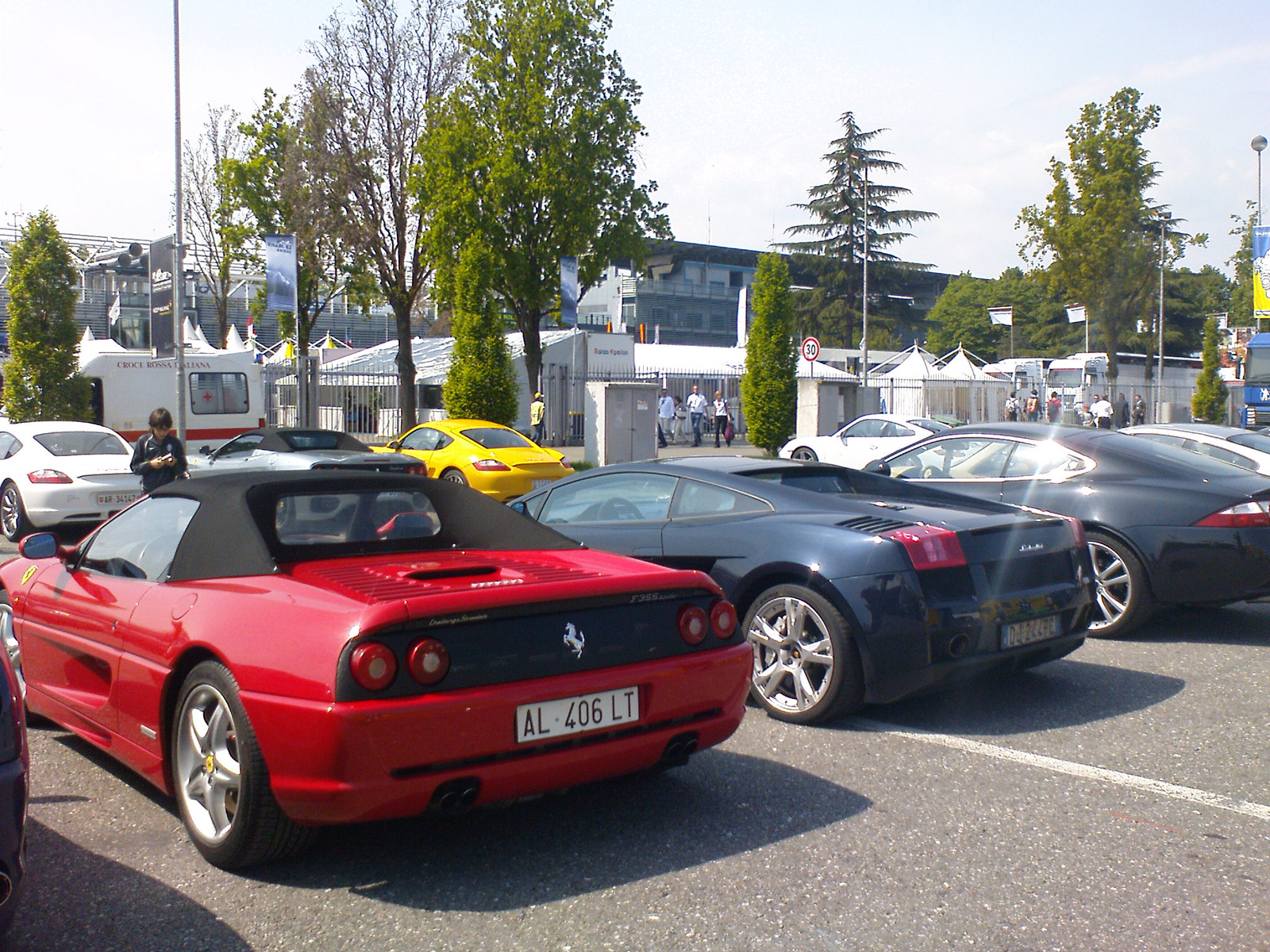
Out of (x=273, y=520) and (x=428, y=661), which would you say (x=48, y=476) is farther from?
(x=428, y=661)

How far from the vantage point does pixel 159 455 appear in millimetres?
11383

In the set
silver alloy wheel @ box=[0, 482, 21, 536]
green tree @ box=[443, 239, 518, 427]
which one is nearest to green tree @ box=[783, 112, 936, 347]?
green tree @ box=[443, 239, 518, 427]

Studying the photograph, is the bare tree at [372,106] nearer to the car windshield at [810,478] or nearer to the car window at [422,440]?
the car window at [422,440]

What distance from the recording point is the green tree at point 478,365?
2612 centimetres

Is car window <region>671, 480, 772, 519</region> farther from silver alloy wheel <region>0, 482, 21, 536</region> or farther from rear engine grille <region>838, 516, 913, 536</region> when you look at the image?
silver alloy wheel <region>0, 482, 21, 536</region>

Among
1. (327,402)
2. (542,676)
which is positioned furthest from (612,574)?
(327,402)

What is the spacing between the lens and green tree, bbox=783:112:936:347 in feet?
177

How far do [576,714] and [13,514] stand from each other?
11989 millimetres

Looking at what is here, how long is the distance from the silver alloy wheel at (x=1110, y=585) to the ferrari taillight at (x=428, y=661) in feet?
17.5

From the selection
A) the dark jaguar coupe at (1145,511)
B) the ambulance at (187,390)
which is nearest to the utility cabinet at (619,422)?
the ambulance at (187,390)

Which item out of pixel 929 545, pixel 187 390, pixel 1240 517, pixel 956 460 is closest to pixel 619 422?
pixel 187 390

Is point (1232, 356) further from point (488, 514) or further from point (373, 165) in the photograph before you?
point (488, 514)

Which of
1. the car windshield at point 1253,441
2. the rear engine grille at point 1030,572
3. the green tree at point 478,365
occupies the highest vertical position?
the green tree at point 478,365

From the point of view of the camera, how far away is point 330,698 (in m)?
3.35
